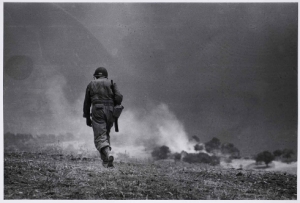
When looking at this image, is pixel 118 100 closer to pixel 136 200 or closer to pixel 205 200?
pixel 136 200

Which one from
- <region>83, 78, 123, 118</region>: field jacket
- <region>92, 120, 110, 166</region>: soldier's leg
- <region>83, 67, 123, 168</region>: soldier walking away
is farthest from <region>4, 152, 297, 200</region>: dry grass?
<region>83, 78, 123, 118</region>: field jacket

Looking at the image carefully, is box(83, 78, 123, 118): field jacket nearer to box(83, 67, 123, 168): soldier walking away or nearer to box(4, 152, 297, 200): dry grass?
box(83, 67, 123, 168): soldier walking away

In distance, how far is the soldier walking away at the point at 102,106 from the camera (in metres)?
6.54

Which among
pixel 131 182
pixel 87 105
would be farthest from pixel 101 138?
pixel 131 182

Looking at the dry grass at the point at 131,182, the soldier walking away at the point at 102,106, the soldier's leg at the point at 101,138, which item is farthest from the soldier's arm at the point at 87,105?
the dry grass at the point at 131,182

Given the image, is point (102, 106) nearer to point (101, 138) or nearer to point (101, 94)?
point (101, 94)

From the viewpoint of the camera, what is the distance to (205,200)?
20.1 feet

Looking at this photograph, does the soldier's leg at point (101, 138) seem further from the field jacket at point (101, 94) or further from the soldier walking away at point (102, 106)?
the field jacket at point (101, 94)

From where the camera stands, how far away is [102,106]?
21.6 ft

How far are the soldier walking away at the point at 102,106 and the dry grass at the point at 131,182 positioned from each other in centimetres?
51

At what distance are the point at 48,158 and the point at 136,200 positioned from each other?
2.48m

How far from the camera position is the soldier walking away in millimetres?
6543

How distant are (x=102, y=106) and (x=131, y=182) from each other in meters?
1.31

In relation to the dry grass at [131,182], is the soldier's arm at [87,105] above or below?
above
